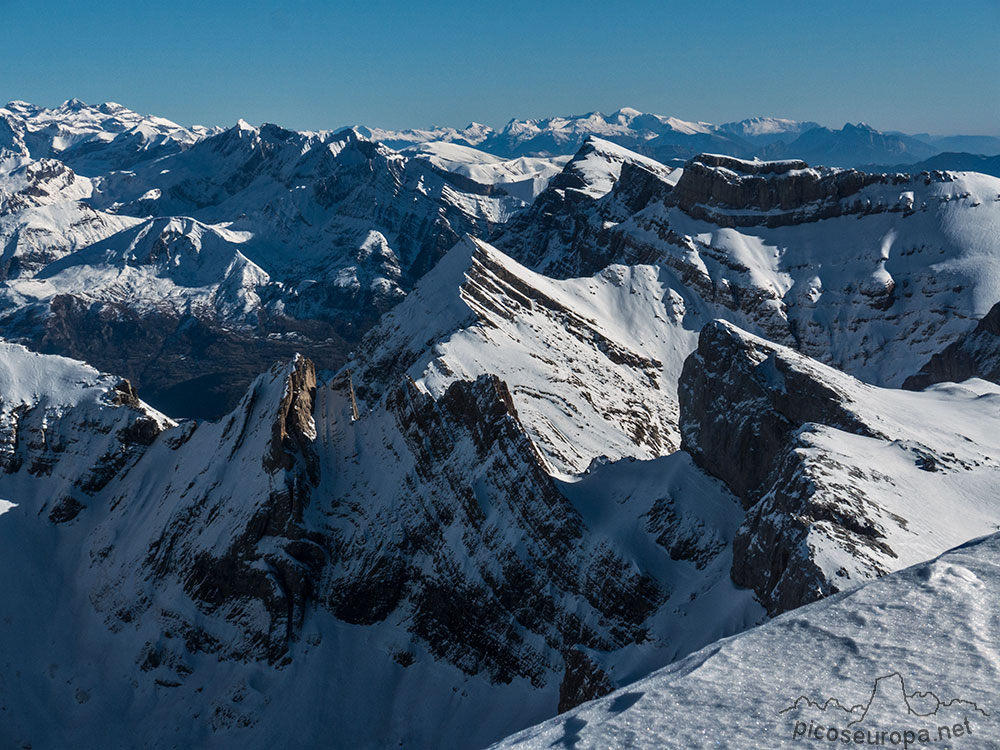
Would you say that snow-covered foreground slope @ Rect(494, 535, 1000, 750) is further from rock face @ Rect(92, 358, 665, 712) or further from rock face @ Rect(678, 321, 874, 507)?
rock face @ Rect(678, 321, 874, 507)

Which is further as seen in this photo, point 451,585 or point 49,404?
point 49,404

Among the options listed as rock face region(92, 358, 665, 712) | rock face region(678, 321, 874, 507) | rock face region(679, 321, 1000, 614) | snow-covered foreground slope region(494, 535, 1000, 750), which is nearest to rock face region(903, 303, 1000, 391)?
rock face region(679, 321, 1000, 614)

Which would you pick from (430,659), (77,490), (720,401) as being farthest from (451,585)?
(77,490)

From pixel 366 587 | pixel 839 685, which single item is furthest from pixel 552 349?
pixel 839 685

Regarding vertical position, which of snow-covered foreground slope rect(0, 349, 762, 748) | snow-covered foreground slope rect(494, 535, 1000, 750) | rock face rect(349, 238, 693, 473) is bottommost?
snow-covered foreground slope rect(0, 349, 762, 748)

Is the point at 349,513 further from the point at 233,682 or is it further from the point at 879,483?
the point at 879,483
